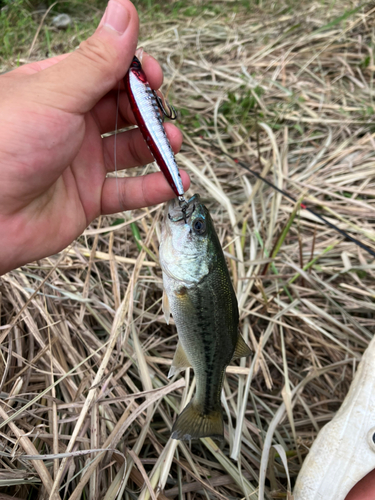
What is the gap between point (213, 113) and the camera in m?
4.09

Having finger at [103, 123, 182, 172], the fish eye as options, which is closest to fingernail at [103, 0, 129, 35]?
finger at [103, 123, 182, 172]

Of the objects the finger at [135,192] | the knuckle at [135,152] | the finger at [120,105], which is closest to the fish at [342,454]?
the finger at [135,192]

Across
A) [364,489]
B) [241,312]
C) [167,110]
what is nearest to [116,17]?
[167,110]

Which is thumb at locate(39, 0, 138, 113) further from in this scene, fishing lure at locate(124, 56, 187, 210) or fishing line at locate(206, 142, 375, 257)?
fishing line at locate(206, 142, 375, 257)

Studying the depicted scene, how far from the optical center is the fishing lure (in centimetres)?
151

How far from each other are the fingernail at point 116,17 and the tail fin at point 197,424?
1.94m

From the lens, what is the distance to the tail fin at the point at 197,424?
1.74 meters

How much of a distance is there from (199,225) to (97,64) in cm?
88

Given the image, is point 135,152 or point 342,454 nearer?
point 342,454

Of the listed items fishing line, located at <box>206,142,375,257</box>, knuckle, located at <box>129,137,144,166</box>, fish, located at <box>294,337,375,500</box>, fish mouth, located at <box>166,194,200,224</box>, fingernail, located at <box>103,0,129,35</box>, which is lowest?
fish, located at <box>294,337,375,500</box>

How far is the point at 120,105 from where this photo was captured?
206 centimetres

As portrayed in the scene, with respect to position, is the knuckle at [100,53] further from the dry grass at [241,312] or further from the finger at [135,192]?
the dry grass at [241,312]

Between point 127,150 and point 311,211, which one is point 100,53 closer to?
point 127,150

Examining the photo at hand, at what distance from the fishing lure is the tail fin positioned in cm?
122
